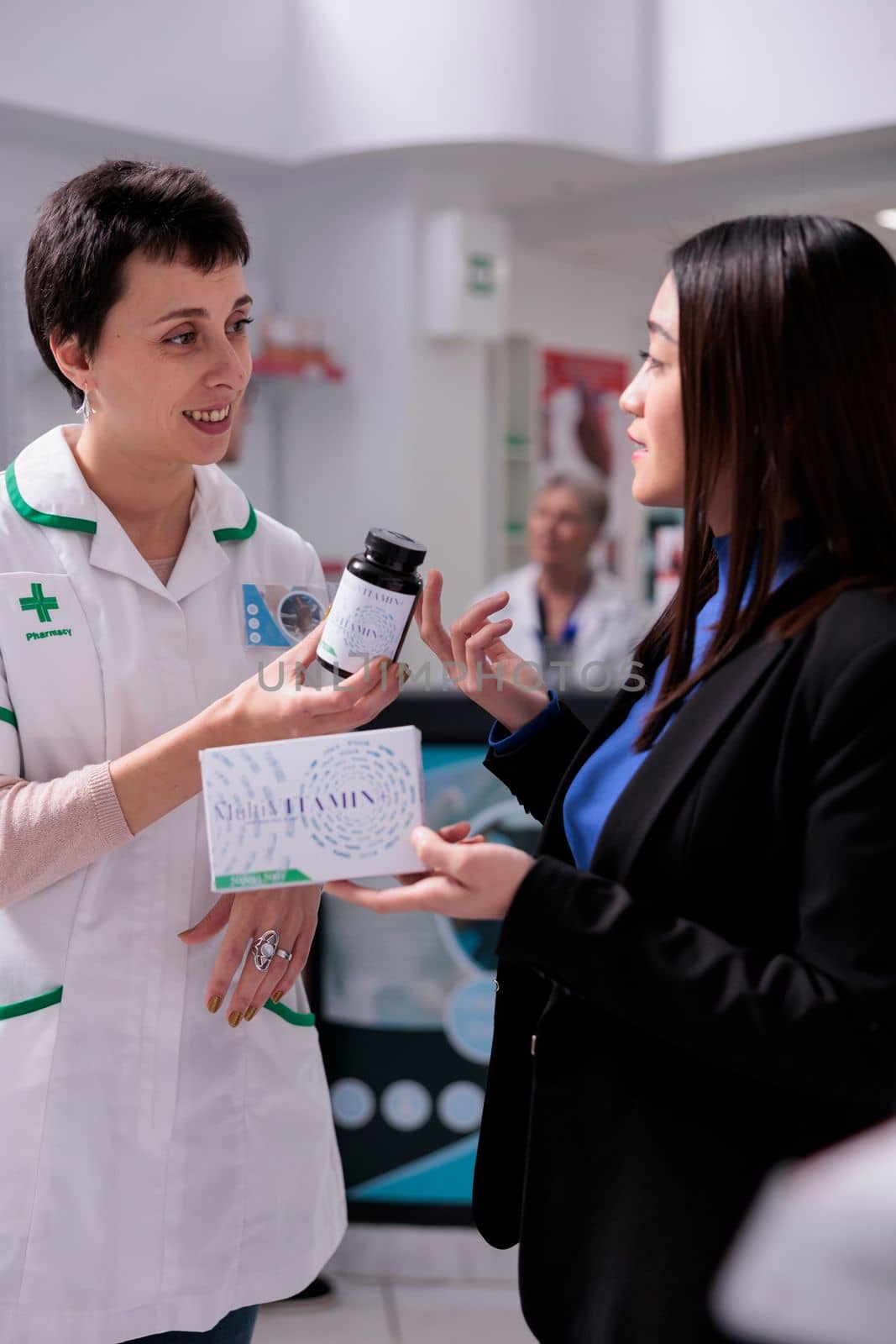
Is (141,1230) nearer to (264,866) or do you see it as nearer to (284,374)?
(264,866)

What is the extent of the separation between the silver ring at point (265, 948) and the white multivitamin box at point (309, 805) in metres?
0.32

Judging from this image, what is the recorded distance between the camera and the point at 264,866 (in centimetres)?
100

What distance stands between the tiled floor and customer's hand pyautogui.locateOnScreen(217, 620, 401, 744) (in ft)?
5.78

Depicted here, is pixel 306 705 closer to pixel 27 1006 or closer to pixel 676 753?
pixel 676 753

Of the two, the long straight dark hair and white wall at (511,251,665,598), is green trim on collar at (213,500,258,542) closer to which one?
the long straight dark hair

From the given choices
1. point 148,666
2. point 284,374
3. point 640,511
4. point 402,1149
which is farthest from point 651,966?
point 640,511

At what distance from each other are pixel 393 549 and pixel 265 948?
18.8 inches

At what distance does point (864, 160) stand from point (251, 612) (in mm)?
4548

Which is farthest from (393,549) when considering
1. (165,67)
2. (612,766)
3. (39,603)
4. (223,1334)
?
(165,67)

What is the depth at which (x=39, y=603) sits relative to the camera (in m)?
1.25

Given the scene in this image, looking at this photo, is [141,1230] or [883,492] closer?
[883,492]

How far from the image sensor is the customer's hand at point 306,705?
1.10 meters

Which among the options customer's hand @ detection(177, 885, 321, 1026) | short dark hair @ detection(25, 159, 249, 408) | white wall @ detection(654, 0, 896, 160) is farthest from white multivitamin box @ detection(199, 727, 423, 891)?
white wall @ detection(654, 0, 896, 160)

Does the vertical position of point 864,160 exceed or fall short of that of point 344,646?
it exceeds it
